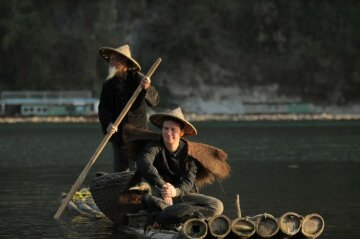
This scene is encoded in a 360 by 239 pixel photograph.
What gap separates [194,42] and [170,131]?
319 feet

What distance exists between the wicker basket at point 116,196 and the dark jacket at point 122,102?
105 cm

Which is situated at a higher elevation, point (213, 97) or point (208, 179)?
point (208, 179)

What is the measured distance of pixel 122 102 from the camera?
18922 millimetres

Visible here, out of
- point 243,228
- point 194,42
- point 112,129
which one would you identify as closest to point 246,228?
point 243,228

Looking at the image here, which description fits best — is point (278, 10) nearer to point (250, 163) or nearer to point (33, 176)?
point (250, 163)

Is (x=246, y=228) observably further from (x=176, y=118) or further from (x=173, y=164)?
(x=176, y=118)

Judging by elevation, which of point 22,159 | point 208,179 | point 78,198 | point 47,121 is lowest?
point 47,121

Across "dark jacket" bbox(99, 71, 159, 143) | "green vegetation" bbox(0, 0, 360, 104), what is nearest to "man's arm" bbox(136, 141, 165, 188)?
"dark jacket" bbox(99, 71, 159, 143)

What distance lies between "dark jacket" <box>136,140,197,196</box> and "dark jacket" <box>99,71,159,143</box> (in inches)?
90.5

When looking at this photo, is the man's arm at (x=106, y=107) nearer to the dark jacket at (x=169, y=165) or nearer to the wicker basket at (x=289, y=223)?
the dark jacket at (x=169, y=165)

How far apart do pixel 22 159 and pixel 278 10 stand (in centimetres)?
7847

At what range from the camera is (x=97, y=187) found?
18141mm

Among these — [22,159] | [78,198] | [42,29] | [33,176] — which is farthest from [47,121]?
[78,198]

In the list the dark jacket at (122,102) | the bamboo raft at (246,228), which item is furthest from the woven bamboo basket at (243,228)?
the dark jacket at (122,102)
